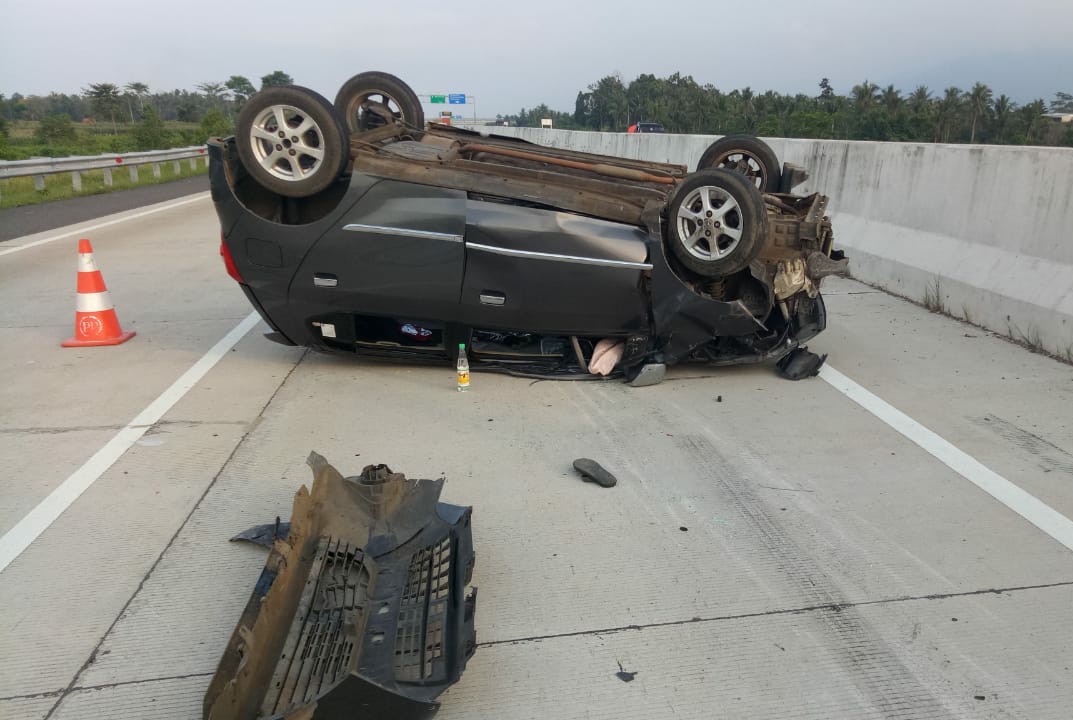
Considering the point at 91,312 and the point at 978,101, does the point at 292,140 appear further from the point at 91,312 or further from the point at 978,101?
the point at 978,101

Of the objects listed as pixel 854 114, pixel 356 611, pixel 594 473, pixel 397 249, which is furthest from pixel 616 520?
pixel 854 114

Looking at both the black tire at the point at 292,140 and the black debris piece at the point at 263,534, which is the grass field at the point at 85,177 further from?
the black debris piece at the point at 263,534

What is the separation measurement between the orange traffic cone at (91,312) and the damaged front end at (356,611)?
4.02m

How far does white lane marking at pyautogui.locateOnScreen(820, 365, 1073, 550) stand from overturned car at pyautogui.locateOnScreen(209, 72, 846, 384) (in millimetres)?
824

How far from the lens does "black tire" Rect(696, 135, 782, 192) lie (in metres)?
6.91

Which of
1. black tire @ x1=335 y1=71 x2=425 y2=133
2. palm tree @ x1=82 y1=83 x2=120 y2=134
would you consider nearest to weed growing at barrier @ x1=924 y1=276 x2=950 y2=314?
black tire @ x1=335 y1=71 x2=425 y2=133

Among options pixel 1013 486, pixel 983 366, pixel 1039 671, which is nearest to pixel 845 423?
pixel 1013 486

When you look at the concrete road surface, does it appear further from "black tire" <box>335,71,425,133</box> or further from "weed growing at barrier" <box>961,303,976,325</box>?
"black tire" <box>335,71,425,133</box>

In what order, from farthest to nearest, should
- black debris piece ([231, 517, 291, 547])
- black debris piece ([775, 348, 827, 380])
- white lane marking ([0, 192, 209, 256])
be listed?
white lane marking ([0, 192, 209, 256]) → black debris piece ([775, 348, 827, 380]) → black debris piece ([231, 517, 291, 547])

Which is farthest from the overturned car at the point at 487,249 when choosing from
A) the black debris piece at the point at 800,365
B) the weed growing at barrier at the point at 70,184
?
the weed growing at barrier at the point at 70,184

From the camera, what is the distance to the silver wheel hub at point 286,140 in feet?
16.8

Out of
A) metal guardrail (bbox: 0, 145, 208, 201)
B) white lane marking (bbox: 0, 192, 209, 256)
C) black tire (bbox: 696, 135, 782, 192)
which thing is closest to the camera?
black tire (bbox: 696, 135, 782, 192)

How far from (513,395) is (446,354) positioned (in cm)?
60

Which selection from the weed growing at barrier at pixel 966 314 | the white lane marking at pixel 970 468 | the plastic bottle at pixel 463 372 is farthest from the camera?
the weed growing at barrier at pixel 966 314
